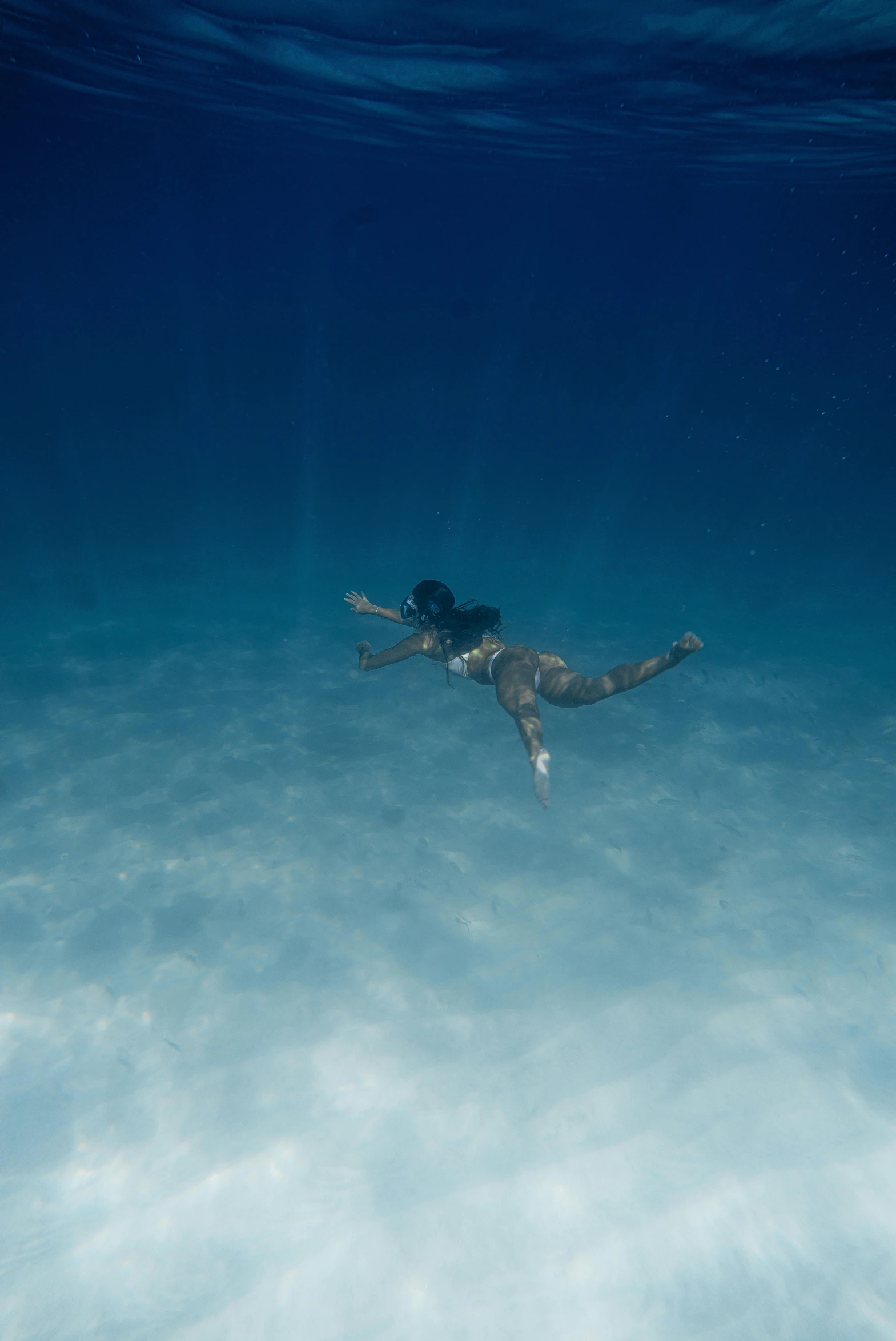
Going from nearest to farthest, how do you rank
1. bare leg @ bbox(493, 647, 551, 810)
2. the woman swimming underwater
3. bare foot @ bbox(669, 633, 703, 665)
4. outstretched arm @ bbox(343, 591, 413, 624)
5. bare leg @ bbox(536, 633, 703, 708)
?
bare foot @ bbox(669, 633, 703, 665)
bare leg @ bbox(536, 633, 703, 708)
bare leg @ bbox(493, 647, 551, 810)
the woman swimming underwater
outstretched arm @ bbox(343, 591, 413, 624)

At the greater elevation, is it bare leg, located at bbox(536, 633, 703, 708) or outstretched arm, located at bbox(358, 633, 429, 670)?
bare leg, located at bbox(536, 633, 703, 708)

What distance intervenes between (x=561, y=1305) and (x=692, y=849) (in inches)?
184

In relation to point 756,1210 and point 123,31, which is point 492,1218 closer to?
point 756,1210

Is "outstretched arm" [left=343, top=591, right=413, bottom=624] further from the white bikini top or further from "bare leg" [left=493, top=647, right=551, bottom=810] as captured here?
"bare leg" [left=493, top=647, right=551, bottom=810]

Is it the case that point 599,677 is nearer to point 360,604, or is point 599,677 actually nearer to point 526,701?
point 526,701

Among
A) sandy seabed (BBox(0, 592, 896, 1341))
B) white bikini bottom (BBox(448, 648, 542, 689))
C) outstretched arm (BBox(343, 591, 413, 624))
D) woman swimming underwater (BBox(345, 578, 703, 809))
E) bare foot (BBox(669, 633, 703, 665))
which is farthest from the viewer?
outstretched arm (BBox(343, 591, 413, 624))

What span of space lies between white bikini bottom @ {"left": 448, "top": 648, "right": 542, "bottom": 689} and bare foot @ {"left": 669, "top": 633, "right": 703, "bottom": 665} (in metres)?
1.67

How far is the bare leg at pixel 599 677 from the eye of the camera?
18.4 ft

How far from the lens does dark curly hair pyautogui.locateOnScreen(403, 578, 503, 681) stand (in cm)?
680

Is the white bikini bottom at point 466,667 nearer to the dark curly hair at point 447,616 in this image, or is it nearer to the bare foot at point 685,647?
the dark curly hair at point 447,616

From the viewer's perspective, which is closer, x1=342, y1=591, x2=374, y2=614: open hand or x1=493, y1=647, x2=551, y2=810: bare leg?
x1=493, y1=647, x2=551, y2=810: bare leg

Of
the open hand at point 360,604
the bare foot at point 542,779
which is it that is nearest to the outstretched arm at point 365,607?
the open hand at point 360,604

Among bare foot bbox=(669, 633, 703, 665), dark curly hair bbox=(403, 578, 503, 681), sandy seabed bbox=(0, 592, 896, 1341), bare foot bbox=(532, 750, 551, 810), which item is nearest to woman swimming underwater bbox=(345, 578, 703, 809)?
dark curly hair bbox=(403, 578, 503, 681)

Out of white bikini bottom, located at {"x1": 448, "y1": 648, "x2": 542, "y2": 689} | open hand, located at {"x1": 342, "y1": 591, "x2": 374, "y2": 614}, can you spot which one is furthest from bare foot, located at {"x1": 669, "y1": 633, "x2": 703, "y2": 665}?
open hand, located at {"x1": 342, "y1": 591, "x2": 374, "y2": 614}
